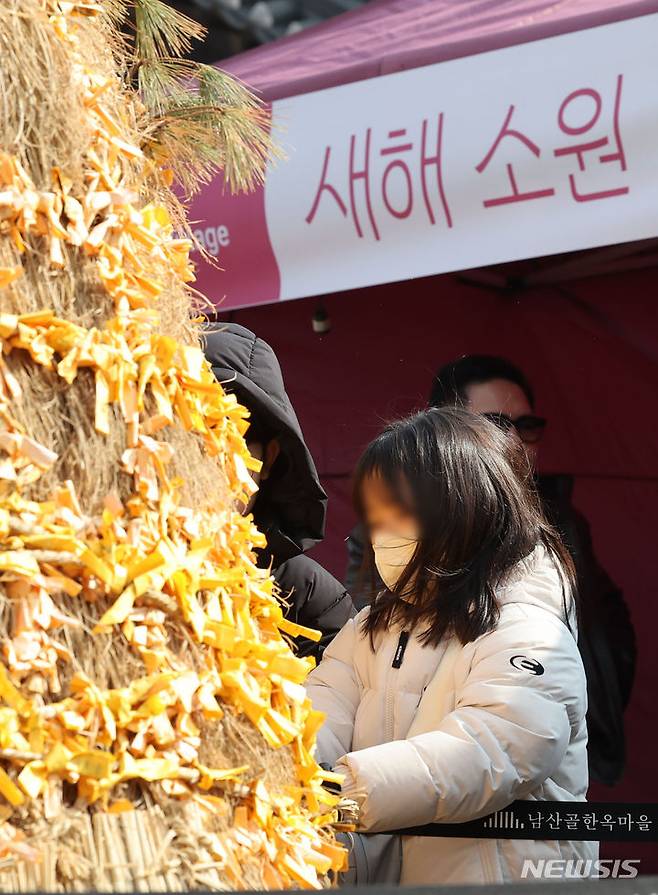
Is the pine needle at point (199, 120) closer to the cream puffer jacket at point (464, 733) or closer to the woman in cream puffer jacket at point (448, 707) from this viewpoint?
the woman in cream puffer jacket at point (448, 707)

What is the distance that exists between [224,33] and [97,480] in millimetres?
5969

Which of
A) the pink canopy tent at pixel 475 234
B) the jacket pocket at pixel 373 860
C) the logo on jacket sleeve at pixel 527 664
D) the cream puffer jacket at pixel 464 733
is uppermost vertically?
the pink canopy tent at pixel 475 234

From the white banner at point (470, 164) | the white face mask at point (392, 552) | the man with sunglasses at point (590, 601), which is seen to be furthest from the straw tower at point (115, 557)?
the man with sunglasses at point (590, 601)

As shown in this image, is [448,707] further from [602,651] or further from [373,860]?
[602,651]

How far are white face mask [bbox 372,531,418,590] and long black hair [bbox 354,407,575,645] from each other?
12 mm

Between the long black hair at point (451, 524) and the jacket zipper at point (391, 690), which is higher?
the long black hair at point (451, 524)

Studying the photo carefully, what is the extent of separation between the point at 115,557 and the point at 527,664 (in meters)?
0.73

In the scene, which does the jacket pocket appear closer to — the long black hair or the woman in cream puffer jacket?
the woman in cream puffer jacket

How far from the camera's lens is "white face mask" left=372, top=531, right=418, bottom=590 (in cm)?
181

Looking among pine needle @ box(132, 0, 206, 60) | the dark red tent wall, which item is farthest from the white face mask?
the dark red tent wall

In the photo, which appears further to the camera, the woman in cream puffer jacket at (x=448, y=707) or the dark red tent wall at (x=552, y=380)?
the dark red tent wall at (x=552, y=380)

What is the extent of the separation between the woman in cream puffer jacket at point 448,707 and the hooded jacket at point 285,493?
0.60 feet

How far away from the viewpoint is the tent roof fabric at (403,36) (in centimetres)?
284

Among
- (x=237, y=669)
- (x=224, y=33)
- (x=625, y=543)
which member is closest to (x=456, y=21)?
(x=625, y=543)
